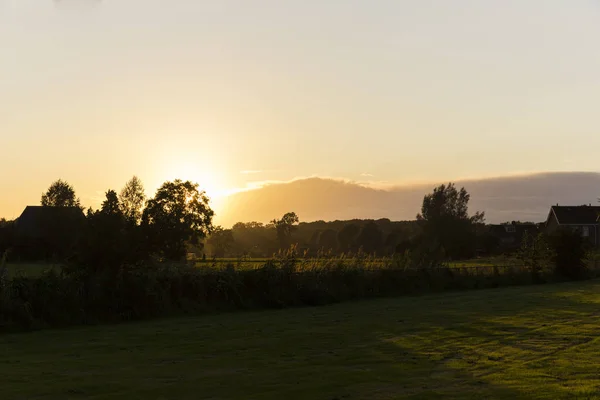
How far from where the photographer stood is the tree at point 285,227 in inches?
4919

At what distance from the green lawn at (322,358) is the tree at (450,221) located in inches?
2805

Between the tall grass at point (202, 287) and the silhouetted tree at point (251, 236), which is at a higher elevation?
the silhouetted tree at point (251, 236)

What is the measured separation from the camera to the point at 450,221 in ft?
352

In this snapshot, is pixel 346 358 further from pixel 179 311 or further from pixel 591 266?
pixel 591 266

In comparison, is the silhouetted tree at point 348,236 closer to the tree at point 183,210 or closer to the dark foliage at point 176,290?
the tree at point 183,210

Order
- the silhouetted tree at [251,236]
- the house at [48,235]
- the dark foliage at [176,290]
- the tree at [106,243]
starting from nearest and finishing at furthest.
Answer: the dark foliage at [176,290]
the tree at [106,243]
the house at [48,235]
the silhouetted tree at [251,236]

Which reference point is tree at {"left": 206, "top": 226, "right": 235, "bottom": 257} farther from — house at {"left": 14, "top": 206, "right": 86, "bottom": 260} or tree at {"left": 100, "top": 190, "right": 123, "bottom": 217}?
tree at {"left": 100, "top": 190, "right": 123, "bottom": 217}

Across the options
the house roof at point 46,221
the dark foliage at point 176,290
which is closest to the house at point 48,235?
the house roof at point 46,221

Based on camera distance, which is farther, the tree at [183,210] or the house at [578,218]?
the house at [578,218]

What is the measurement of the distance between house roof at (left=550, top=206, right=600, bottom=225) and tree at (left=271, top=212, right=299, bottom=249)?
45606 mm

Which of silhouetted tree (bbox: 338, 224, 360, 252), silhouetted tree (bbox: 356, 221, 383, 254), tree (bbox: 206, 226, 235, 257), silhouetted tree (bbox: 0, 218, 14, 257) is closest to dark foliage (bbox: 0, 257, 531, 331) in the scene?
silhouetted tree (bbox: 0, 218, 14, 257)

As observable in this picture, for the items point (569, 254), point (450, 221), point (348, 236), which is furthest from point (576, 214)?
point (569, 254)

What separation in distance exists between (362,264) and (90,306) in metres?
17.0

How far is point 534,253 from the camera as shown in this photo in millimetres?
48094
